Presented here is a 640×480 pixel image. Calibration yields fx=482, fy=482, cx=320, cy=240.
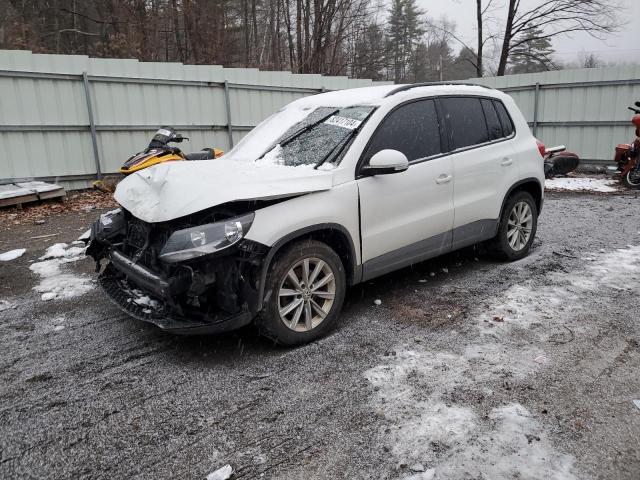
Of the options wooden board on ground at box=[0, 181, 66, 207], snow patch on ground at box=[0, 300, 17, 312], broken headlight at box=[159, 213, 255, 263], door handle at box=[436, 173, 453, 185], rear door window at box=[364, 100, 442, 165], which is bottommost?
Result: snow patch on ground at box=[0, 300, 17, 312]

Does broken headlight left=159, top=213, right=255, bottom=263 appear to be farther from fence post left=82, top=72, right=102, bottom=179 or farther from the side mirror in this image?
fence post left=82, top=72, right=102, bottom=179

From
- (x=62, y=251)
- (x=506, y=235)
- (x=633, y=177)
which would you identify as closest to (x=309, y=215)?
(x=506, y=235)

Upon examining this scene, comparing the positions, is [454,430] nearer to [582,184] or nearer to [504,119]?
[504,119]

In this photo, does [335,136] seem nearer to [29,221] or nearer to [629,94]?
[29,221]

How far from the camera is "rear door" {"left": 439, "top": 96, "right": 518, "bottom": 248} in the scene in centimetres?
456

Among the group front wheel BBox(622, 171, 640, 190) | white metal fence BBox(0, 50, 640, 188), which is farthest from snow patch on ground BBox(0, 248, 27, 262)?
front wheel BBox(622, 171, 640, 190)

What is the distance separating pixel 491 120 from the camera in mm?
5016

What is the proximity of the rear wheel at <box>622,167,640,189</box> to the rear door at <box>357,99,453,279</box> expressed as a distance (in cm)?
804

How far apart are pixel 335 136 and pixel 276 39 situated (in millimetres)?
22365

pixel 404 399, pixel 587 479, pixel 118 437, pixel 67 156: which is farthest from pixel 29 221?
pixel 587 479

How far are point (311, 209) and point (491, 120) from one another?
8.61 feet

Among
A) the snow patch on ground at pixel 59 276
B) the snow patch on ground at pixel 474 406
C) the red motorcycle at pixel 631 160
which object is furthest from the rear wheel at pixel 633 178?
the snow patch on ground at pixel 59 276

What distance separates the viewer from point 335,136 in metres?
4.01

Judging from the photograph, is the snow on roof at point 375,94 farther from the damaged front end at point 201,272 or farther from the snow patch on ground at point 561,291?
the snow patch on ground at point 561,291
